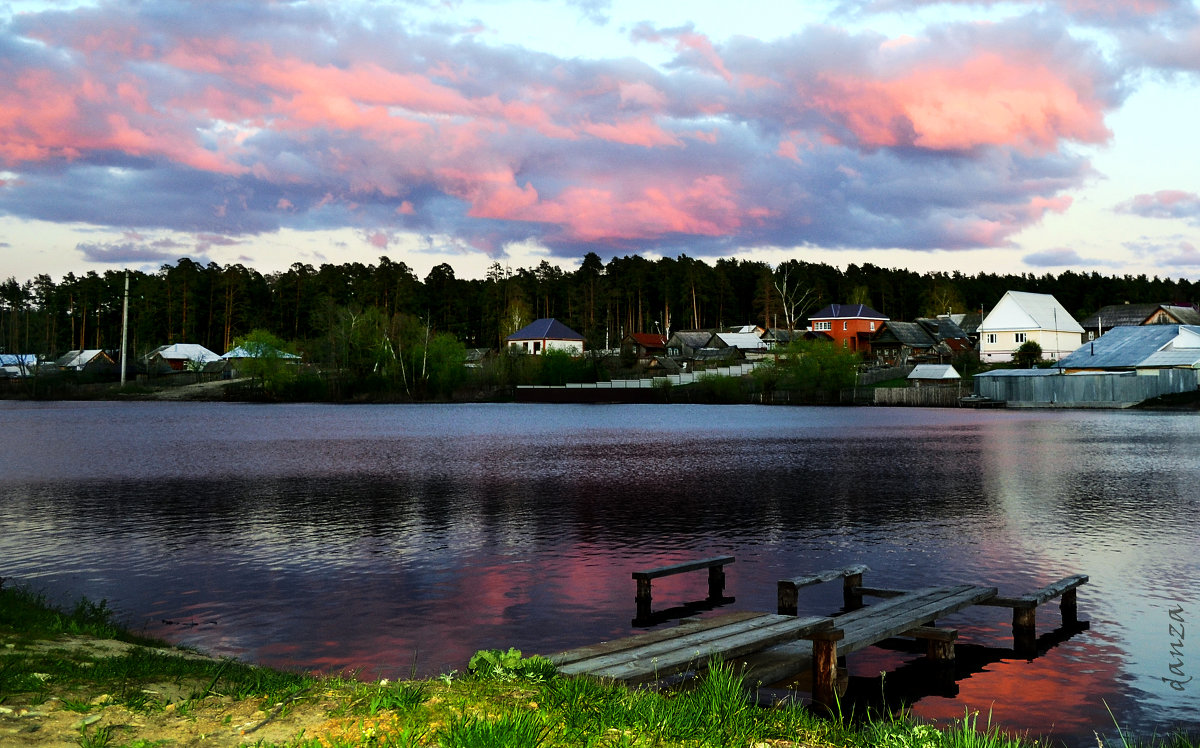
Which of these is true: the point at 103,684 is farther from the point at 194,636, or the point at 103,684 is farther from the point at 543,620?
the point at 543,620

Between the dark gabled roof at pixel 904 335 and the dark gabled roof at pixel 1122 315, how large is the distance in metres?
27.8

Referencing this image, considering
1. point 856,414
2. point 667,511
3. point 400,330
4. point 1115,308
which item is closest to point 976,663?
point 667,511

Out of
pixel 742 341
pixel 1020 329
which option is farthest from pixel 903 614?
pixel 742 341

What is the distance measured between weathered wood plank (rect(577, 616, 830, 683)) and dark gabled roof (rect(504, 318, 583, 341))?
177 metres

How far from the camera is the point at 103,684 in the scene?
29.1 ft

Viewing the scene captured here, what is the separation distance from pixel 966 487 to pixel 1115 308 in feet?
511

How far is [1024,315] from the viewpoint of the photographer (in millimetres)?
140500

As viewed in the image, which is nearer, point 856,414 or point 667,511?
point 667,511

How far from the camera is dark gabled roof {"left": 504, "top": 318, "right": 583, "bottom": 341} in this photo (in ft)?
619

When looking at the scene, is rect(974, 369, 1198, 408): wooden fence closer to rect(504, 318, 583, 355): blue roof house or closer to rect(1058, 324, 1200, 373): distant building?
rect(1058, 324, 1200, 373): distant building

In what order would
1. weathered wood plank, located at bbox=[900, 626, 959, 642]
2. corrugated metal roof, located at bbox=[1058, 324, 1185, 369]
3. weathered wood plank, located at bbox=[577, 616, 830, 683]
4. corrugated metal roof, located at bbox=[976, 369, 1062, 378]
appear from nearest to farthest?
weathered wood plank, located at bbox=[577, 616, 830, 683] < weathered wood plank, located at bbox=[900, 626, 959, 642] < corrugated metal roof, located at bbox=[976, 369, 1062, 378] < corrugated metal roof, located at bbox=[1058, 324, 1185, 369]

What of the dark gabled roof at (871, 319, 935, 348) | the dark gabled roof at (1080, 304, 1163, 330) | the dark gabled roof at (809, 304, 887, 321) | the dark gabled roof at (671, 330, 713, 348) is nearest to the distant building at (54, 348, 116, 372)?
the dark gabled roof at (671, 330, 713, 348)

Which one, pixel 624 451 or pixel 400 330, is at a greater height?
pixel 400 330

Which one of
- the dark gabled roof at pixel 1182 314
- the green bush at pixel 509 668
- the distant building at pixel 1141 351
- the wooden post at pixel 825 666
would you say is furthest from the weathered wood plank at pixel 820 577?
the dark gabled roof at pixel 1182 314
